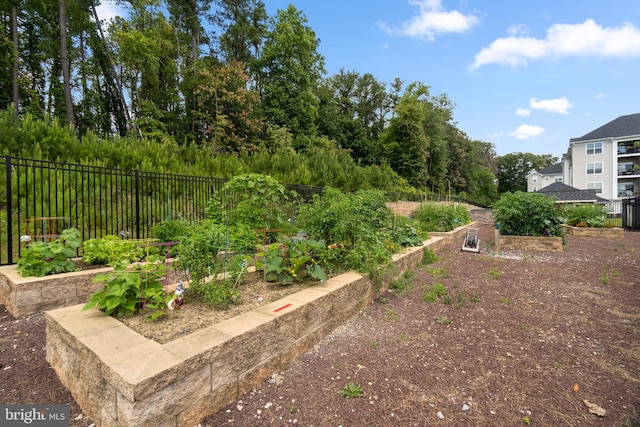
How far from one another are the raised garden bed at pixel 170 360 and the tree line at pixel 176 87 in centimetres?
570

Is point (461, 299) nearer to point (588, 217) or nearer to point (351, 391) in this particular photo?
point (351, 391)

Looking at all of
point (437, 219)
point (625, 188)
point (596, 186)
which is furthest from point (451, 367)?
point (625, 188)

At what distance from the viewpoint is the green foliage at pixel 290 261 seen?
3092 mm

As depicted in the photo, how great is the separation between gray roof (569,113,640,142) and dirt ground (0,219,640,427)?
39.0m

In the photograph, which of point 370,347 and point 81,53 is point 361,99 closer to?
point 81,53

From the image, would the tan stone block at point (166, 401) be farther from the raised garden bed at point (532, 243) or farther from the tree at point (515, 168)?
the tree at point (515, 168)

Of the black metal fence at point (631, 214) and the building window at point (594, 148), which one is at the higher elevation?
the building window at point (594, 148)

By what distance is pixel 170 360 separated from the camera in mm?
1485

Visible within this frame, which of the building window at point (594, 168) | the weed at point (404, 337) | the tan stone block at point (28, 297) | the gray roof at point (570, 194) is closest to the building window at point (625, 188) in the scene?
the building window at point (594, 168)

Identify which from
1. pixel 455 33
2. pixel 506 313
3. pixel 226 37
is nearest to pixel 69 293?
pixel 506 313

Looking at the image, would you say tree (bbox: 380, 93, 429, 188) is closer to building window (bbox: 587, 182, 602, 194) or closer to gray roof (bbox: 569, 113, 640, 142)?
building window (bbox: 587, 182, 602, 194)

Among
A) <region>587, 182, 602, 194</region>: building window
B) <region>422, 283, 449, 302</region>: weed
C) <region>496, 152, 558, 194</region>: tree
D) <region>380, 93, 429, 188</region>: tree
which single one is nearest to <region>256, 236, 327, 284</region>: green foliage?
<region>422, 283, 449, 302</region>: weed

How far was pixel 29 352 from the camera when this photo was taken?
2.35 m

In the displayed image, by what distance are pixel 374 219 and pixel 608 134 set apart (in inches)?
1597
